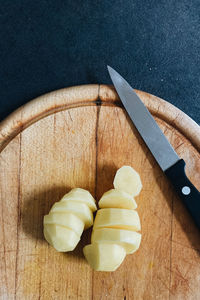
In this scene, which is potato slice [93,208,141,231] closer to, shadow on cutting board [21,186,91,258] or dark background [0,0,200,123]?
shadow on cutting board [21,186,91,258]

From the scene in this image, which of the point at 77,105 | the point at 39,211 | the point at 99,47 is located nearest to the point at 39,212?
the point at 39,211

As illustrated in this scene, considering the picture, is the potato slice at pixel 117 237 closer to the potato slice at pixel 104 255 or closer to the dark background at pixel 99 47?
the potato slice at pixel 104 255

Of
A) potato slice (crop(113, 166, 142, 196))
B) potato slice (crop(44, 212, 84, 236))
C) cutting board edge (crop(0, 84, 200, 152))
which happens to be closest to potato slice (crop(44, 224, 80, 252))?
potato slice (crop(44, 212, 84, 236))

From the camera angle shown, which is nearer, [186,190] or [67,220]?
[67,220]

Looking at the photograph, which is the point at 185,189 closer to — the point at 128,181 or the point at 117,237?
the point at 128,181

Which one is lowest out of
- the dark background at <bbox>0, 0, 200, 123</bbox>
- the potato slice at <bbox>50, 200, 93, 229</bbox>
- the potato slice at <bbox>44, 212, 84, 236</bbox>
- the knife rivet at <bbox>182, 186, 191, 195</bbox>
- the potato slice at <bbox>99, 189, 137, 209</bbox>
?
the potato slice at <bbox>44, 212, 84, 236</bbox>
